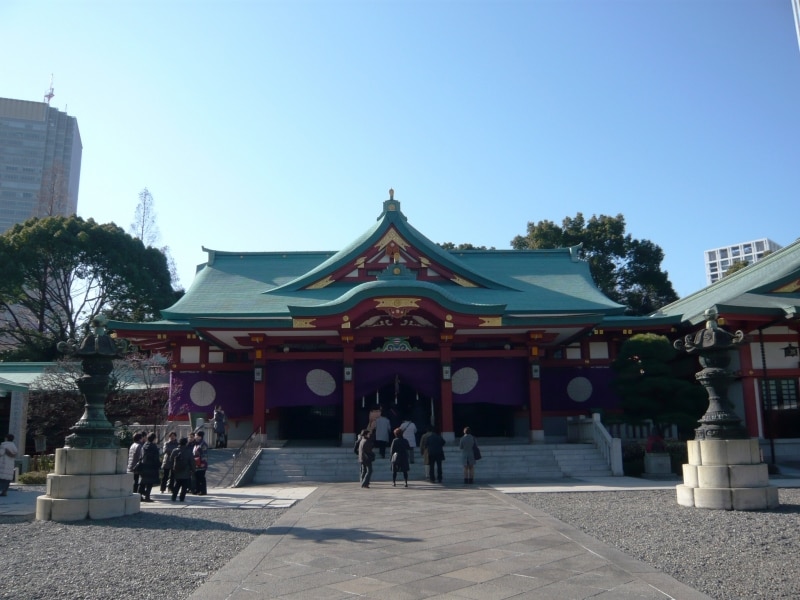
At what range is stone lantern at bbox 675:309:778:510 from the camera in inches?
399

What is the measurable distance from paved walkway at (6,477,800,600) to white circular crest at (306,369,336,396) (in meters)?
8.39

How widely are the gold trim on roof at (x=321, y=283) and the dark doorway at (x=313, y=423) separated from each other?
4.20 m

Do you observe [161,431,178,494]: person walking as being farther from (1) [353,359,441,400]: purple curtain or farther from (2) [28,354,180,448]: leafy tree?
(2) [28,354,180,448]: leafy tree

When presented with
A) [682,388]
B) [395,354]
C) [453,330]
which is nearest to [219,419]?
[395,354]

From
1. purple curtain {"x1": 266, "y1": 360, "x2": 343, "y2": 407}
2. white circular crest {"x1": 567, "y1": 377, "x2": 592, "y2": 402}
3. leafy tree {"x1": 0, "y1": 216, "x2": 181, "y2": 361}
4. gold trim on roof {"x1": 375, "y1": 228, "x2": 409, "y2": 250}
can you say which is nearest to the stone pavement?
purple curtain {"x1": 266, "y1": 360, "x2": 343, "y2": 407}

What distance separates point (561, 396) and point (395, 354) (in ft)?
21.2

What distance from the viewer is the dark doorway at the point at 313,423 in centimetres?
2266

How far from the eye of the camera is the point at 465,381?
68.2 feet

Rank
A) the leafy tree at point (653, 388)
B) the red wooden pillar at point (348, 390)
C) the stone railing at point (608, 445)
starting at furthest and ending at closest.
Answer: the red wooden pillar at point (348, 390)
the leafy tree at point (653, 388)
the stone railing at point (608, 445)

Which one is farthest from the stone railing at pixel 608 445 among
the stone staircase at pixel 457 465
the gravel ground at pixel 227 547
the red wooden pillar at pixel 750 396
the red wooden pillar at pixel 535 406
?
→ the gravel ground at pixel 227 547

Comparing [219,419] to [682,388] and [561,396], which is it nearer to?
[561,396]

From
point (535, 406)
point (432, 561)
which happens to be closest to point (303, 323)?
point (535, 406)

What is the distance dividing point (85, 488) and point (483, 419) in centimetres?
1523

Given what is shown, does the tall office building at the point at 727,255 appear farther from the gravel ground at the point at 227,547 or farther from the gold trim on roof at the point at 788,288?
the gravel ground at the point at 227,547
